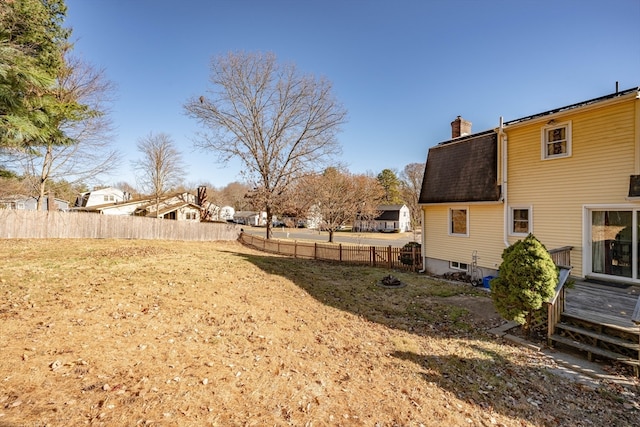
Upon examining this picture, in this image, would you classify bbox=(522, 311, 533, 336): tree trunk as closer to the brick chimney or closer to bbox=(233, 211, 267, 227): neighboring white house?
the brick chimney

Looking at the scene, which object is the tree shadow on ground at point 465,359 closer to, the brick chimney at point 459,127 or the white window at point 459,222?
the white window at point 459,222

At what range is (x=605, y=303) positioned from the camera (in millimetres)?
7324

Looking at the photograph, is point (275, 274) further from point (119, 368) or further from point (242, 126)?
point (242, 126)

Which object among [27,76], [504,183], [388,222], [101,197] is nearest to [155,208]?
[101,197]

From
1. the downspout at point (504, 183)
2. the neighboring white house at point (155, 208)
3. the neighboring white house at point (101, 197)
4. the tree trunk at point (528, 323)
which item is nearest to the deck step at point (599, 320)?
the tree trunk at point (528, 323)

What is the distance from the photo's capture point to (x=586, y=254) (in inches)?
370

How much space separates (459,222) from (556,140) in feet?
16.7

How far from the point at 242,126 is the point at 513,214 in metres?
20.3

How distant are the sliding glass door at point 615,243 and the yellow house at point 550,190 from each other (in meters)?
0.02

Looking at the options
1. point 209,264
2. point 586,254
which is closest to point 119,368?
point 209,264

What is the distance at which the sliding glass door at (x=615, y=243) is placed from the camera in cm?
848

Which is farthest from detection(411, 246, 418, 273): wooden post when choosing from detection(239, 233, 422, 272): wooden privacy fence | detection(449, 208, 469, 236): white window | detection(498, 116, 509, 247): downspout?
detection(498, 116, 509, 247): downspout

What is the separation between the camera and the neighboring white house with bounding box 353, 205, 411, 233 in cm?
5644

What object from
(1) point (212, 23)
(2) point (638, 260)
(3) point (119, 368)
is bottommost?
(3) point (119, 368)
